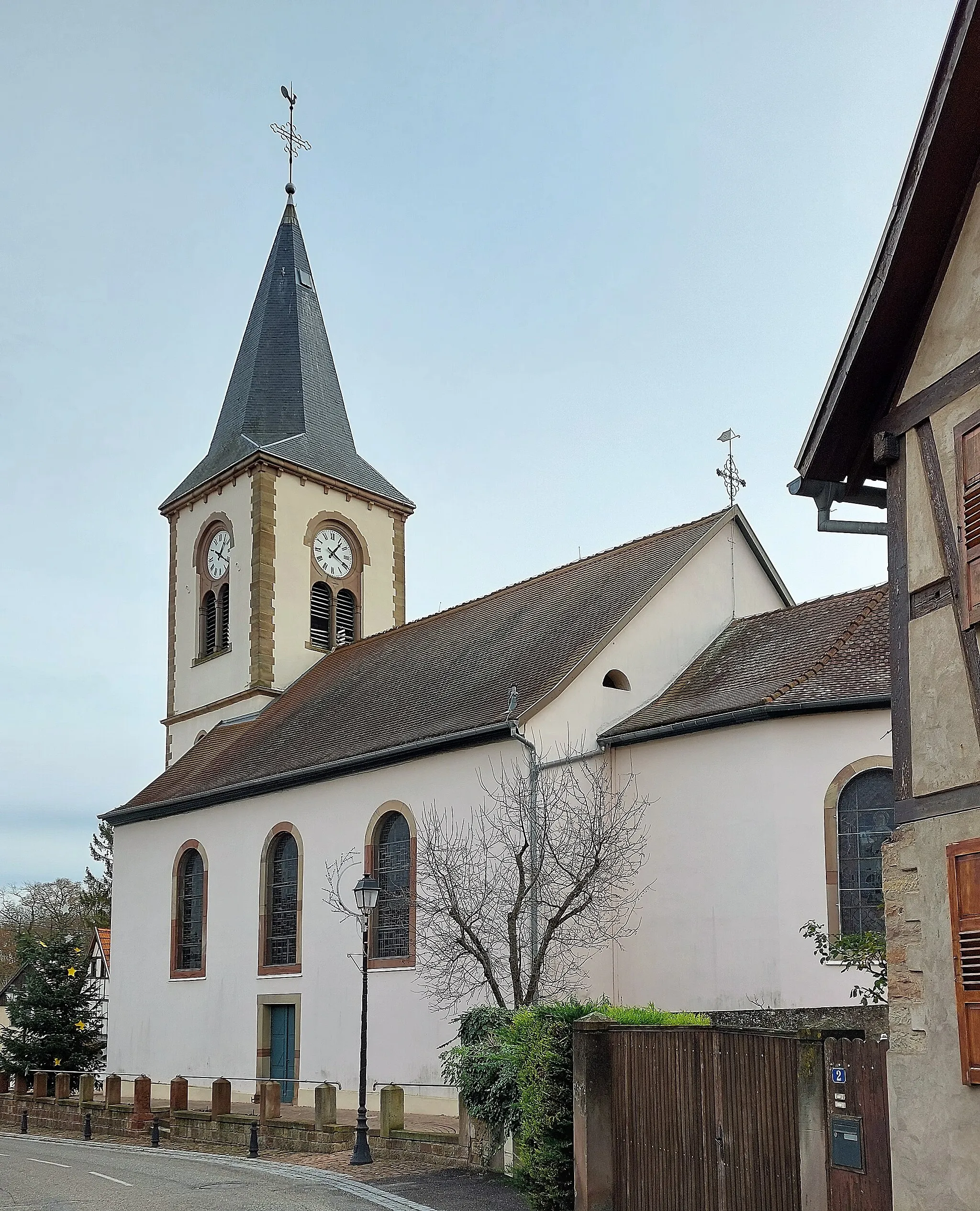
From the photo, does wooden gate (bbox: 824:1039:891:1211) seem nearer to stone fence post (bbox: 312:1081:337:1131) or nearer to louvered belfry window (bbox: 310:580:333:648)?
stone fence post (bbox: 312:1081:337:1131)

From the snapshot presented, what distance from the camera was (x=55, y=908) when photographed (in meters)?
69.7

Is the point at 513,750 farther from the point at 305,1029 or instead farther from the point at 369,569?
the point at 369,569

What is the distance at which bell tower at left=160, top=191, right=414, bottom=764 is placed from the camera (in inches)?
1278

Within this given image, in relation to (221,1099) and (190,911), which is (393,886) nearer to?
(221,1099)

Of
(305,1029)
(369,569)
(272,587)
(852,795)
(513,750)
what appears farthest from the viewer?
(369,569)

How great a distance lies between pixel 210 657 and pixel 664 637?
14657 millimetres

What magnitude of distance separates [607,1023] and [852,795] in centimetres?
751

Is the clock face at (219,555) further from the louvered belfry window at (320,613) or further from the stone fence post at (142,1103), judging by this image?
the stone fence post at (142,1103)

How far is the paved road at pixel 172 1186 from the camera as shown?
13711 mm

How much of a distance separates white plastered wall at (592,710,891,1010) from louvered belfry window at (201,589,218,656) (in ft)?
54.9

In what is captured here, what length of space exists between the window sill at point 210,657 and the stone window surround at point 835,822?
704 inches

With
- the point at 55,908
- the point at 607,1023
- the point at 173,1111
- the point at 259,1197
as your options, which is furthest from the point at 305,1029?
the point at 55,908

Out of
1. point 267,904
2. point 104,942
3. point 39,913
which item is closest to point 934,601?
point 267,904

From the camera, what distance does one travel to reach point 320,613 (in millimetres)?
33625
